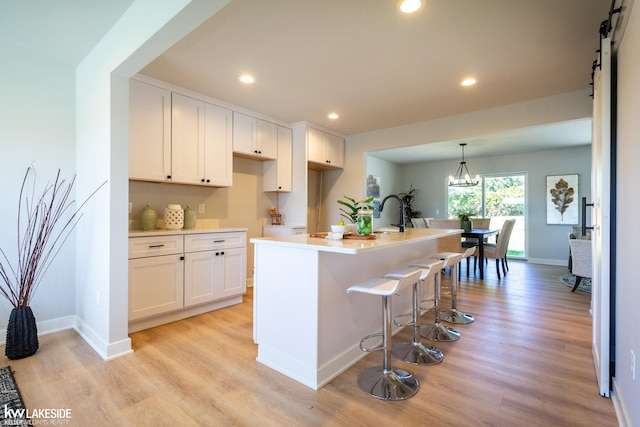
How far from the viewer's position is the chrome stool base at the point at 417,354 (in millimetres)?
2184

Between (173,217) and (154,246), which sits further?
(173,217)

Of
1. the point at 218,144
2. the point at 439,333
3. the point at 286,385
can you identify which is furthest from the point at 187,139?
the point at 439,333

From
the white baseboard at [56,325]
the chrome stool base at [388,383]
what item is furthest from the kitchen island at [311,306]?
the white baseboard at [56,325]

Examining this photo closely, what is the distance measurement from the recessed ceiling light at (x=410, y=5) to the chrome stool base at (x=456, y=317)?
2670 millimetres

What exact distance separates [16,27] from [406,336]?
3.89m

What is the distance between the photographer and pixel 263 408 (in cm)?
167

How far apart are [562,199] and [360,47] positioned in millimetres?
6040

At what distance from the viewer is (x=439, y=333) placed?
104 inches

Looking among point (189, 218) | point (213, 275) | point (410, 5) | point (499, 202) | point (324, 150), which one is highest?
point (410, 5)

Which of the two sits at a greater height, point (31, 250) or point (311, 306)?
point (31, 250)

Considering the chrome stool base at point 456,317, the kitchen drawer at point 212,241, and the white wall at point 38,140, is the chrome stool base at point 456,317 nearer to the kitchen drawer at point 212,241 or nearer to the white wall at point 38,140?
the kitchen drawer at point 212,241

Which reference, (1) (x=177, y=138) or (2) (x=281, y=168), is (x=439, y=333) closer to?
(2) (x=281, y=168)

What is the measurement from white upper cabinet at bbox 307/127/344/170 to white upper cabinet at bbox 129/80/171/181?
198cm

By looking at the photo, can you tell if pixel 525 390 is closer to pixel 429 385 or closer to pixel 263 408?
pixel 429 385
